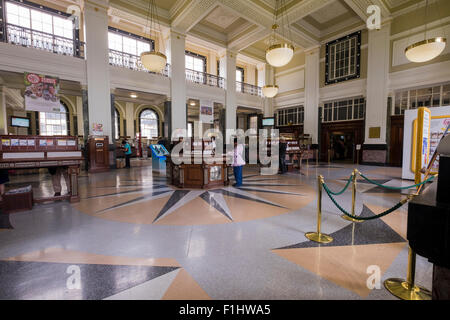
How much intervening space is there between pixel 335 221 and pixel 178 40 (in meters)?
11.4

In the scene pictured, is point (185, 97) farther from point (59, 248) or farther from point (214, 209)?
point (59, 248)

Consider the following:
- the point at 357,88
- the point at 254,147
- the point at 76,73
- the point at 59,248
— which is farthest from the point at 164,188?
the point at 357,88

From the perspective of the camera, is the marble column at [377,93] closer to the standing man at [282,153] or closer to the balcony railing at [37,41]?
the standing man at [282,153]

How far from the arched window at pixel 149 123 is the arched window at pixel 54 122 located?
4.92m

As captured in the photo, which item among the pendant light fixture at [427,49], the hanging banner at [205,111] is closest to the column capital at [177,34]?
the hanging banner at [205,111]

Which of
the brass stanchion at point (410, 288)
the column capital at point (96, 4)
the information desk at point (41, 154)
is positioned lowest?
the brass stanchion at point (410, 288)

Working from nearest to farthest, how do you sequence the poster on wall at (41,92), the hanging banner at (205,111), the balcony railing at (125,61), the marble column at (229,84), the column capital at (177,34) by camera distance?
the poster on wall at (41,92) → the balcony railing at (125,61) → the column capital at (177,34) → the hanging banner at (205,111) → the marble column at (229,84)

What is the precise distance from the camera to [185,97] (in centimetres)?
1144

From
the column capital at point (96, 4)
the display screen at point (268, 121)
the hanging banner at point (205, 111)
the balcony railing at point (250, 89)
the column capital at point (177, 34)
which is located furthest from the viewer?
the balcony railing at point (250, 89)

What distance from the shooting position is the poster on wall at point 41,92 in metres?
7.25

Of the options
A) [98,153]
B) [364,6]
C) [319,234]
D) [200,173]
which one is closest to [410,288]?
[319,234]

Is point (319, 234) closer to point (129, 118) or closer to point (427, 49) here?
point (427, 49)

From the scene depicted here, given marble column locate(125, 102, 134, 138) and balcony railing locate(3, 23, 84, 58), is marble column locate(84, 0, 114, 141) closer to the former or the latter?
balcony railing locate(3, 23, 84, 58)

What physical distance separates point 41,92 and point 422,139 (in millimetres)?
12128
